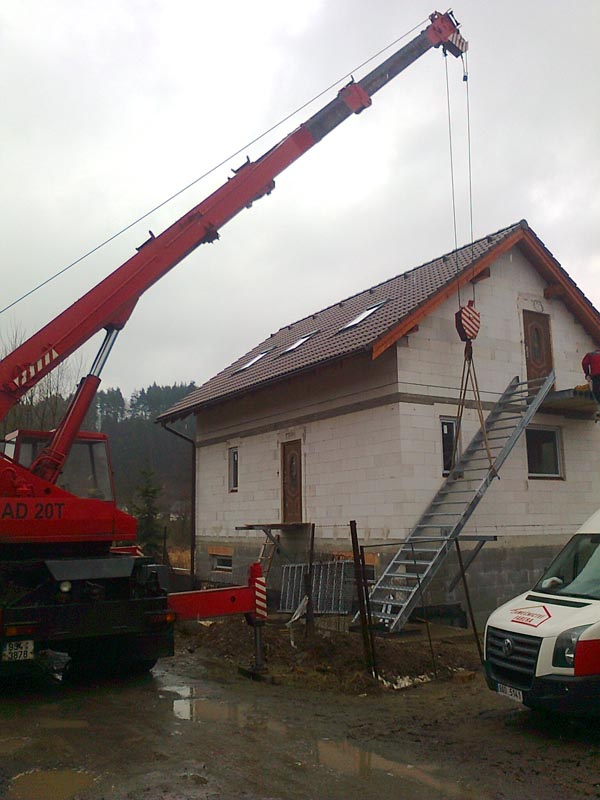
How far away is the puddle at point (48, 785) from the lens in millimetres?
5270

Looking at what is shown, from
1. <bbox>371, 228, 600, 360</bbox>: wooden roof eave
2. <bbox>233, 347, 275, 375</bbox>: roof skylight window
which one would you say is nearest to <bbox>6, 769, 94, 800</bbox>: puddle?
<bbox>371, 228, 600, 360</bbox>: wooden roof eave

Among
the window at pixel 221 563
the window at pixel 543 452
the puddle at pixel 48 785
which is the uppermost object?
the window at pixel 543 452

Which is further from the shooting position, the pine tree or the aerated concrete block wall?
the pine tree

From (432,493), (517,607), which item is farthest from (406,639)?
(517,607)

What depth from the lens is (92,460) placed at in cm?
962

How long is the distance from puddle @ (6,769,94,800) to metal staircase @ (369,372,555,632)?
666cm

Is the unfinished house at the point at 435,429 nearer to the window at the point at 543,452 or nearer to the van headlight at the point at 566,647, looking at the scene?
the window at the point at 543,452

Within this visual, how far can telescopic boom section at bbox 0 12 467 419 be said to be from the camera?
8.92 m

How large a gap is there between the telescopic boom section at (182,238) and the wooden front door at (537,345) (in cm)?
612

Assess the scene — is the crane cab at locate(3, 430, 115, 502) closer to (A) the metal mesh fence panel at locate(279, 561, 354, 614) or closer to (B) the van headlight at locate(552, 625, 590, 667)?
(A) the metal mesh fence panel at locate(279, 561, 354, 614)

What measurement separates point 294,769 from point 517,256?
13403 mm

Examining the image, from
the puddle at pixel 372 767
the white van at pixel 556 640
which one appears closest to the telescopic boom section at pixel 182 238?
the puddle at pixel 372 767

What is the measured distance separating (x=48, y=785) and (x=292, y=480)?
11556 mm

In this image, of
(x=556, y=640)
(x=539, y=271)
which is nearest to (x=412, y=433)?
(x=539, y=271)
